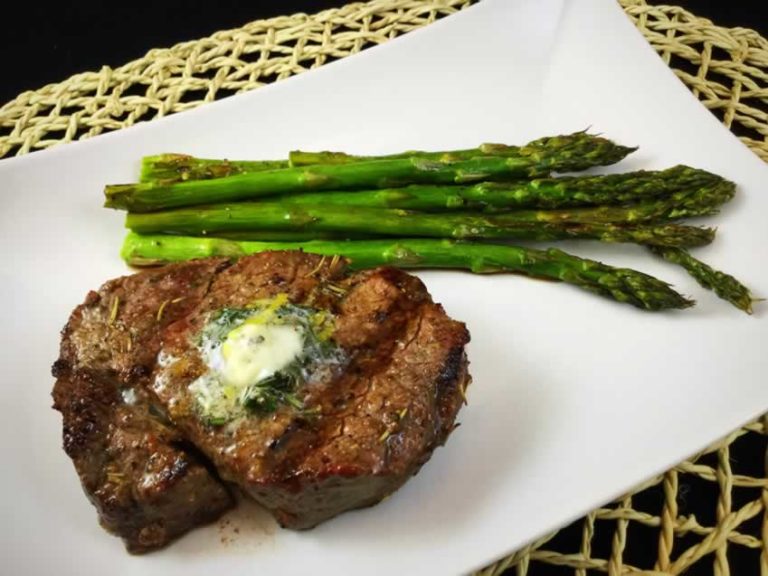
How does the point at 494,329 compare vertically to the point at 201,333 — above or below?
below

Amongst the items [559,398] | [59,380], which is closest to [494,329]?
[559,398]

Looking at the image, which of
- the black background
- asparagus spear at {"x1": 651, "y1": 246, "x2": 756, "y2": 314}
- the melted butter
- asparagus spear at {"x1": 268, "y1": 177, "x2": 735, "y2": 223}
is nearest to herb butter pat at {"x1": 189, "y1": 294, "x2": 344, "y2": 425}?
the melted butter

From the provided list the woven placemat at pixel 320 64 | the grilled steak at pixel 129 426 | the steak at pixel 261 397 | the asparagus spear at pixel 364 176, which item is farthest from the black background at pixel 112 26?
the steak at pixel 261 397

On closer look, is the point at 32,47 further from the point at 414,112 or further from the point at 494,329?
the point at 494,329

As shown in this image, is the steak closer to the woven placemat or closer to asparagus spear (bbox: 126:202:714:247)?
asparagus spear (bbox: 126:202:714:247)

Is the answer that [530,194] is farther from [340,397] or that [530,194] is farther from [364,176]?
[340,397]

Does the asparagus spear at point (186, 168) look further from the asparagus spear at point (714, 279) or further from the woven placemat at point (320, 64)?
the asparagus spear at point (714, 279)
